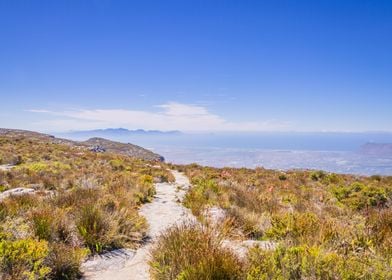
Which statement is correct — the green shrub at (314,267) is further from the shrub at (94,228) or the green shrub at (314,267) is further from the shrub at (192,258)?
the shrub at (94,228)

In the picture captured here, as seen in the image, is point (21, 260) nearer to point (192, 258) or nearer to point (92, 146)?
point (192, 258)

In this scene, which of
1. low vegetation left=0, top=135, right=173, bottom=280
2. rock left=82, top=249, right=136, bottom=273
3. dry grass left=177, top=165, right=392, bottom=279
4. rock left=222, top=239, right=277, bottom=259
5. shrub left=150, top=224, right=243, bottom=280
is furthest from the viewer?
rock left=82, top=249, right=136, bottom=273

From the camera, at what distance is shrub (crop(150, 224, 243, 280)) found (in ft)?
12.8

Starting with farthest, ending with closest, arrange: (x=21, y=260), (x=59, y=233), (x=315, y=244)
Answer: (x=59, y=233) → (x=315, y=244) → (x=21, y=260)

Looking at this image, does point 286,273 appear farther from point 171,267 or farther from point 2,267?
point 2,267

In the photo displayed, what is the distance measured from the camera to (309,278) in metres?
3.57

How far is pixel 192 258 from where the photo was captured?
420cm

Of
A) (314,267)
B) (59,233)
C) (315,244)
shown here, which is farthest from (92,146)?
(314,267)

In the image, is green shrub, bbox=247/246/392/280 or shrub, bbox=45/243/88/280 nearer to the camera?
green shrub, bbox=247/246/392/280

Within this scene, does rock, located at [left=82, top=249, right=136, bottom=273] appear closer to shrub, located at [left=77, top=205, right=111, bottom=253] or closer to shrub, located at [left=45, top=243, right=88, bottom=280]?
shrub, located at [left=77, top=205, right=111, bottom=253]

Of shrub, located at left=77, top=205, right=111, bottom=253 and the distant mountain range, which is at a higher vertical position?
shrub, located at left=77, top=205, right=111, bottom=253

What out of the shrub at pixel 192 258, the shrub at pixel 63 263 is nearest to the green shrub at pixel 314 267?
the shrub at pixel 192 258

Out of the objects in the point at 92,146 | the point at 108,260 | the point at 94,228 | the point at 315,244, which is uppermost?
the point at 315,244

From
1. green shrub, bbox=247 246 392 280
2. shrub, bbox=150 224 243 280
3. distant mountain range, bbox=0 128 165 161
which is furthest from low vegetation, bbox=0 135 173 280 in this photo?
distant mountain range, bbox=0 128 165 161
